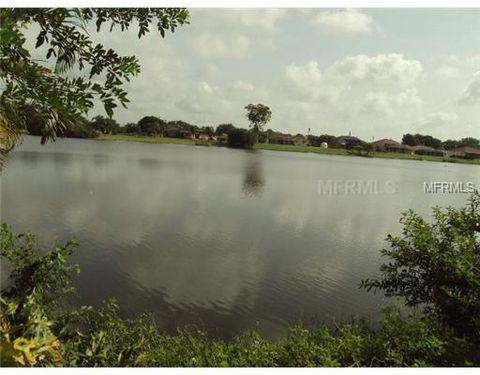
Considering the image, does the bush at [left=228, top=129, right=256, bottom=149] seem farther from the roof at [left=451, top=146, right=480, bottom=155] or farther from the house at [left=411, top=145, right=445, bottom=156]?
the roof at [left=451, top=146, right=480, bottom=155]

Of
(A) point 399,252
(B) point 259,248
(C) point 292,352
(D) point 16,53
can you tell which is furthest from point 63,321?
(B) point 259,248

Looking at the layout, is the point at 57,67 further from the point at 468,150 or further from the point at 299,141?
the point at 299,141

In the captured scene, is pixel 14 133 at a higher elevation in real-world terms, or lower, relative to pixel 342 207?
higher

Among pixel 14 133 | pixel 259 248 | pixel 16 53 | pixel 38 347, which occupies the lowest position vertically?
pixel 259 248

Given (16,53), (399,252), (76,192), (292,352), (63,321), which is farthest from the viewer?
(76,192)

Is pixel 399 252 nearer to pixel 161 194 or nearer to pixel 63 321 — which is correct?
pixel 63 321

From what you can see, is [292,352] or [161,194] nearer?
[292,352]

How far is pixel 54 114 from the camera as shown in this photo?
3.76 m

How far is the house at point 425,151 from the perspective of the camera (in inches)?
3968

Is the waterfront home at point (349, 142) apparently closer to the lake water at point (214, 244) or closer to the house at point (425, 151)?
the house at point (425, 151)

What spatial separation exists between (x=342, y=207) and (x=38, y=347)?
61.3 feet

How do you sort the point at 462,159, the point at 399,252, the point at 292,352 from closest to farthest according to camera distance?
the point at 292,352
the point at 399,252
the point at 462,159

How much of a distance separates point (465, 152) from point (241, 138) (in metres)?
45.1

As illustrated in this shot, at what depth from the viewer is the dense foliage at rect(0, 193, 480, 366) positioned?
4656 mm
